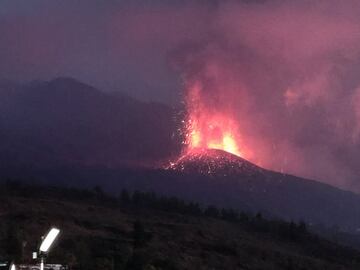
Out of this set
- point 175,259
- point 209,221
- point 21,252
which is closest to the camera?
point 21,252

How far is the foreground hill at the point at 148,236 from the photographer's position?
77312mm

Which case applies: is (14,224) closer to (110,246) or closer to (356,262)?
(110,246)

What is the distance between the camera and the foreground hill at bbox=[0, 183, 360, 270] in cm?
7731

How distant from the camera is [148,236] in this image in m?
104

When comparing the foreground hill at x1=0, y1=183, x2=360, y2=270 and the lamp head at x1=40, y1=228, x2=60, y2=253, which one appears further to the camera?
the foreground hill at x1=0, y1=183, x2=360, y2=270

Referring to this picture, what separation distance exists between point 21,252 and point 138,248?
3723 centimetres

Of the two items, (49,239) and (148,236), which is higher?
(148,236)

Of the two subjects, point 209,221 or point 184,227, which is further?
point 209,221

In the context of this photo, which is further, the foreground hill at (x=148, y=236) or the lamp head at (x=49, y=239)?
the foreground hill at (x=148, y=236)

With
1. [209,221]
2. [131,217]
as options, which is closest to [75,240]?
[131,217]

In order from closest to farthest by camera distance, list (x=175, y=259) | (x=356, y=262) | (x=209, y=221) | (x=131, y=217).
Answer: (x=175, y=259), (x=356, y=262), (x=131, y=217), (x=209, y=221)

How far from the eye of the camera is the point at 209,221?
157 m

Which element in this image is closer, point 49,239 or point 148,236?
point 49,239

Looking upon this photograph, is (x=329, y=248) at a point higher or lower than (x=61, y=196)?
lower
